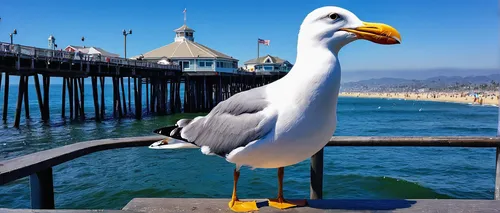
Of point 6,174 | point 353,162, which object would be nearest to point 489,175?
point 353,162

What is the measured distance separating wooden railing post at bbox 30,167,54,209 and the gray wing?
0.86 meters

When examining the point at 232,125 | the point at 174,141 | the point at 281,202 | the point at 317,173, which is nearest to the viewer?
the point at 232,125

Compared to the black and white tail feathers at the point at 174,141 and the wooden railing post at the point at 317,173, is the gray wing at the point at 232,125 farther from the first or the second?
the wooden railing post at the point at 317,173

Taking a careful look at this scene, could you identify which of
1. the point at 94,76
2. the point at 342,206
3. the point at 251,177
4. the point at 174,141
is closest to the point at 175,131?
the point at 174,141

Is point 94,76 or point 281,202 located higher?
point 94,76

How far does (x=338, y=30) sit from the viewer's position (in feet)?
6.62

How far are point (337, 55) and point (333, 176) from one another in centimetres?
943

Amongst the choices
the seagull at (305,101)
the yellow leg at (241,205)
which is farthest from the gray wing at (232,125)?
the yellow leg at (241,205)

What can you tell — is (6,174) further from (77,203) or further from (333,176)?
(333,176)

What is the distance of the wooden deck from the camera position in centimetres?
222

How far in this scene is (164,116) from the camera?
101 feet

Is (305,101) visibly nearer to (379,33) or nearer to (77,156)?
(379,33)

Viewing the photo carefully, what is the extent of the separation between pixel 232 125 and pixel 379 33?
2.98 ft

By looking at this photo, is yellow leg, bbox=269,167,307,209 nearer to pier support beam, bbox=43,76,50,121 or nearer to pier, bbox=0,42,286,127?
pier, bbox=0,42,286,127
